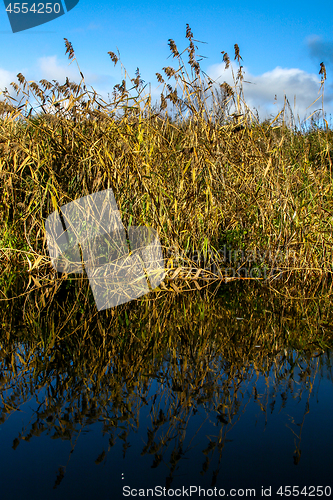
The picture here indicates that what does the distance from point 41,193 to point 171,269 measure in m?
1.01

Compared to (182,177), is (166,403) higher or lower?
lower

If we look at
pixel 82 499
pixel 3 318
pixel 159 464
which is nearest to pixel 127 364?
pixel 159 464

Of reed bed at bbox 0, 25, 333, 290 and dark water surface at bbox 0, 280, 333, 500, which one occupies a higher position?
reed bed at bbox 0, 25, 333, 290

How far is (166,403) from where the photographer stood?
138cm

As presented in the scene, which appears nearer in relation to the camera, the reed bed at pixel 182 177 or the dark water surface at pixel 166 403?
the dark water surface at pixel 166 403

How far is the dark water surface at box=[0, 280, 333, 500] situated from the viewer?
101cm

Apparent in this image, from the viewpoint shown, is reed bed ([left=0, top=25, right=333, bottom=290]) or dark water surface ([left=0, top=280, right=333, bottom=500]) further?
reed bed ([left=0, top=25, right=333, bottom=290])

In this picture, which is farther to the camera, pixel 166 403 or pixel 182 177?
pixel 182 177

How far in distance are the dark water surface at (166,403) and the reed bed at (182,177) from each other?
69 cm

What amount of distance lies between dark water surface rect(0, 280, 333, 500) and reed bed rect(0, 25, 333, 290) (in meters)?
0.69

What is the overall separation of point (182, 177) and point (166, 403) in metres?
1.76

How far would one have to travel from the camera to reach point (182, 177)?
2.83 m

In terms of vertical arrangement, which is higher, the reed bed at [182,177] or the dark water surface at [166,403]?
the reed bed at [182,177]

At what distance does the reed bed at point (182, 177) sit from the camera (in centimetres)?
277
